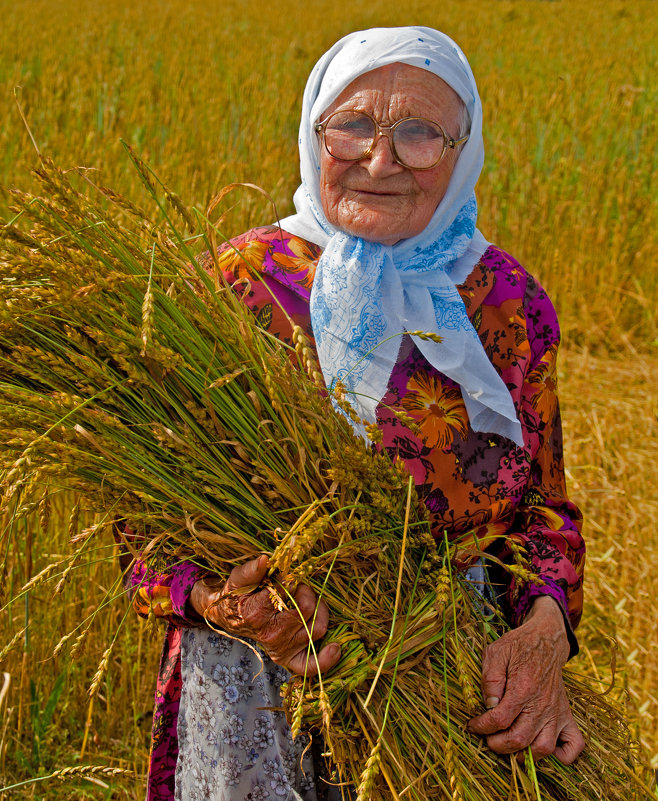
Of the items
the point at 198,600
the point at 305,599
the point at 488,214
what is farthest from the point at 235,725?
the point at 488,214

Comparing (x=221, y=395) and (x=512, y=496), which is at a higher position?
(x=221, y=395)

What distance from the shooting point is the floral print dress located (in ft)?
4.20

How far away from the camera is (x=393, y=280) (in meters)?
1.34

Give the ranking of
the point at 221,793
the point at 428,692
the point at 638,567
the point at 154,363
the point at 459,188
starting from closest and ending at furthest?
the point at 154,363 → the point at 428,692 → the point at 221,793 → the point at 459,188 → the point at 638,567

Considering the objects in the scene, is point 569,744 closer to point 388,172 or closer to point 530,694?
point 530,694

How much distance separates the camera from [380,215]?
1.33 metres

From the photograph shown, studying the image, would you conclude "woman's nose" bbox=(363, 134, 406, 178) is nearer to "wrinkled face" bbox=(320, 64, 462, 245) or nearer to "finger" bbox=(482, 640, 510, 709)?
"wrinkled face" bbox=(320, 64, 462, 245)

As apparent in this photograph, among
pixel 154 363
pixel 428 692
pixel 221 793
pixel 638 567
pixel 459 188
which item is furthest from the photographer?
pixel 638 567

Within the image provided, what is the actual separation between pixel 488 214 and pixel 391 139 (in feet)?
9.61

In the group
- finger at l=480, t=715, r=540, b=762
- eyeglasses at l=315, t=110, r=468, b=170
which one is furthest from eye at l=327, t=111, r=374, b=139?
finger at l=480, t=715, r=540, b=762

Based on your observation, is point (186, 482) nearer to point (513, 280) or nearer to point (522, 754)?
point (522, 754)

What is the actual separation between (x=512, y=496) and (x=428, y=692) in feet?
1.38

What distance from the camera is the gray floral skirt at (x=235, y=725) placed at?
1.26 metres

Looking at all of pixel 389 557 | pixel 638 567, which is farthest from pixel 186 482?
pixel 638 567
